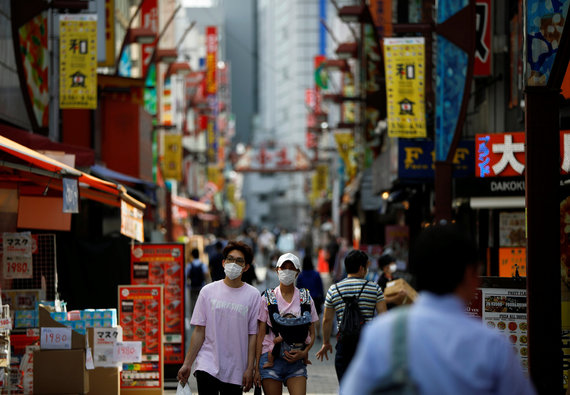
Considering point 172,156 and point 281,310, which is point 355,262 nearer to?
point 281,310

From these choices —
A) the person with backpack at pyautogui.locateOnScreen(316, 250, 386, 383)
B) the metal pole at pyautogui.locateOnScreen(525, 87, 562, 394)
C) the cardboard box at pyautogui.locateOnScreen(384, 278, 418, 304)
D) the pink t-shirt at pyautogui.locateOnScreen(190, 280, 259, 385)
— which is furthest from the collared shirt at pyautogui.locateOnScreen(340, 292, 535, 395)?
the cardboard box at pyautogui.locateOnScreen(384, 278, 418, 304)

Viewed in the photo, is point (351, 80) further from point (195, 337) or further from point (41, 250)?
point (195, 337)

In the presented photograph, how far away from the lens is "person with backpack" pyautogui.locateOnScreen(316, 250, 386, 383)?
8.52 meters

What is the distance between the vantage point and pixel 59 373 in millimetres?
9633

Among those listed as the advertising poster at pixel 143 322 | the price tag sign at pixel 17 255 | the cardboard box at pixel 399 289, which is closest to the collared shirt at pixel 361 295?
the cardboard box at pixel 399 289

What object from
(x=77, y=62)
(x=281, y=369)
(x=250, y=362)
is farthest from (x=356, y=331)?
(x=77, y=62)

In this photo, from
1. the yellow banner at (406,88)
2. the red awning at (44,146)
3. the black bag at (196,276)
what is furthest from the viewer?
the black bag at (196,276)

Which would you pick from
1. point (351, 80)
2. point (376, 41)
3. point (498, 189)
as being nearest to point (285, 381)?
point (498, 189)

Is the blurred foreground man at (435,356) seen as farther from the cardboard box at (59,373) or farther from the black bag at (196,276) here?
the black bag at (196,276)

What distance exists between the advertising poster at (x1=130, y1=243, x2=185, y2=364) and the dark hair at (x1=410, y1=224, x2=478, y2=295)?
9.78 metres

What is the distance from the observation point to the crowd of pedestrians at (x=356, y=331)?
321cm

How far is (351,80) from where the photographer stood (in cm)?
4028

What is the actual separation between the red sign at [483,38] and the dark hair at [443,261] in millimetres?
14281

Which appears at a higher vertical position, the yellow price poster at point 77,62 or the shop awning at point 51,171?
the yellow price poster at point 77,62
